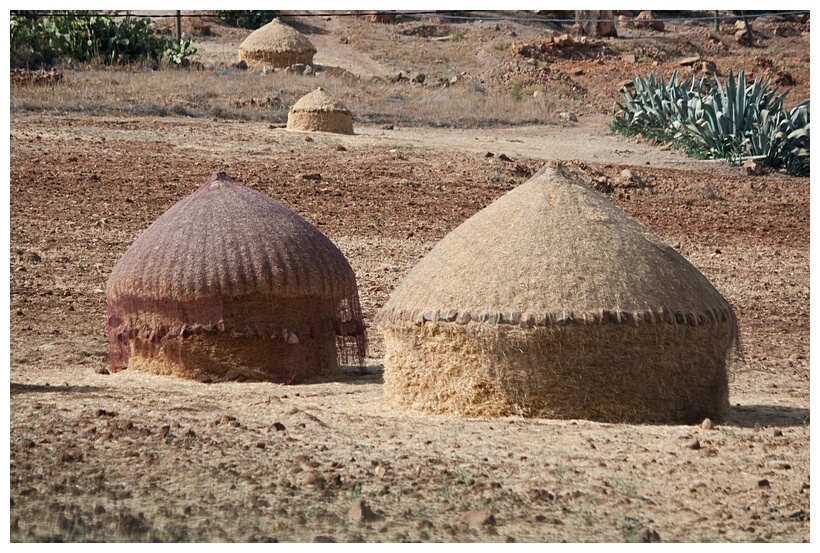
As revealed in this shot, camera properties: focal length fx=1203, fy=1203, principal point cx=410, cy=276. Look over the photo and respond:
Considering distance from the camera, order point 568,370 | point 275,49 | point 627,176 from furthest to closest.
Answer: point 275,49 < point 627,176 < point 568,370

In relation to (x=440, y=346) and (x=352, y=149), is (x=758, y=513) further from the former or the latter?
(x=352, y=149)

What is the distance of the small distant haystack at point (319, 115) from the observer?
21.1 m


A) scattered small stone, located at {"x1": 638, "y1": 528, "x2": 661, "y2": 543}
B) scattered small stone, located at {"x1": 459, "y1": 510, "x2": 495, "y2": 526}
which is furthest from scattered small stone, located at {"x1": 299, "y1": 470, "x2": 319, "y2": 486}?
scattered small stone, located at {"x1": 638, "y1": 528, "x2": 661, "y2": 543}

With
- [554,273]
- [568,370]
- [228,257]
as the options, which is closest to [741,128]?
[228,257]

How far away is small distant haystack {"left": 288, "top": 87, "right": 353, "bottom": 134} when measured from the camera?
2111 cm

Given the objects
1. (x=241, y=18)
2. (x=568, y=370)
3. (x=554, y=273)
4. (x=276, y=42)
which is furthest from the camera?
(x=241, y=18)

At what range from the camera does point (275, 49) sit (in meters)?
31.3

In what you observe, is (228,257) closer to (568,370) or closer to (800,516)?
(568,370)

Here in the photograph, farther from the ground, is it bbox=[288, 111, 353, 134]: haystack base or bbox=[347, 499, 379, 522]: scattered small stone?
bbox=[288, 111, 353, 134]: haystack base

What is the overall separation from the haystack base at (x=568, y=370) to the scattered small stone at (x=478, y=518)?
196cm

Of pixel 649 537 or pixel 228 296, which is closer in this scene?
pixel 649 537

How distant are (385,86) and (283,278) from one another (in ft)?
68.7

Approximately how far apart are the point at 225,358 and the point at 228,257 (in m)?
0.77

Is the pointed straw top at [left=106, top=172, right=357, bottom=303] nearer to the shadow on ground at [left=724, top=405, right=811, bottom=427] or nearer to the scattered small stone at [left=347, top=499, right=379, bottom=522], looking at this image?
the shadow on ground at [left=724, top=405, right=811, bottom=427]
